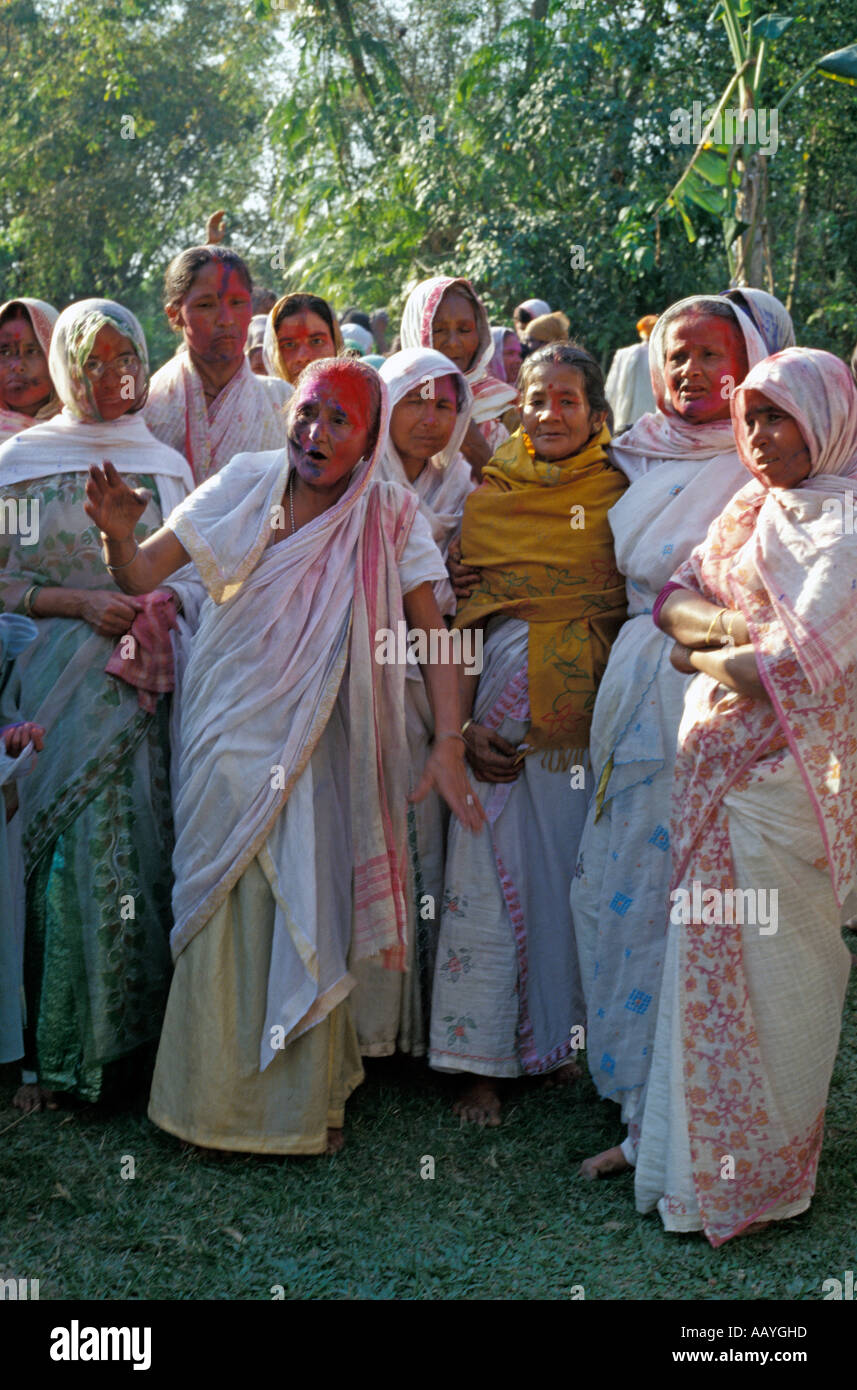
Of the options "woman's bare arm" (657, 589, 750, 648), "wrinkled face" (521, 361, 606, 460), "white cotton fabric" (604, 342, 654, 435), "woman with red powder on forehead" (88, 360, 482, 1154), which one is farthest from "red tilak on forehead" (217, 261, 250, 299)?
"white cotton fabric" (604, 342, 654, 435)

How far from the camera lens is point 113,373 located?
4090 millimetres

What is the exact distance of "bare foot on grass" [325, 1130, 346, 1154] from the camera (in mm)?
3682

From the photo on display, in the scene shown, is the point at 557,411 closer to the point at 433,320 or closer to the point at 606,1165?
the point at 433,320

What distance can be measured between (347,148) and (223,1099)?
14.4 meters

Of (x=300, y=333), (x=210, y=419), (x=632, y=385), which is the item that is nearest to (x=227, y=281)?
(x=210, y=419)

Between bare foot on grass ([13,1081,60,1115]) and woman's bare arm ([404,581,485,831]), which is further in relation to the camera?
bare foot on grass ([13,1081,60,1115])

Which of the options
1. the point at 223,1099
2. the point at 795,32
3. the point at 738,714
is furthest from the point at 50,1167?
the point at 795,32

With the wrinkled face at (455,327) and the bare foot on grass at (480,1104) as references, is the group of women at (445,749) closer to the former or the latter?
the bare foot on grass at (480,1104)

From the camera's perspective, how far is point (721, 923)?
127 inches

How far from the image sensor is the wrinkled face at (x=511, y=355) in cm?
773

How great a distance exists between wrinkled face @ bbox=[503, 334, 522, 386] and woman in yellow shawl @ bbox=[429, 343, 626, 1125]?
370cm

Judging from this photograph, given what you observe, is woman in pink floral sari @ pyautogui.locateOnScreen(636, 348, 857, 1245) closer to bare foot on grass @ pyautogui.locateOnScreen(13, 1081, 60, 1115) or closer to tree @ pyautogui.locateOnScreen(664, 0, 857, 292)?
bare foot on grass @ pyautogui.locateOnScreen(13, 1081, 60, 1115)

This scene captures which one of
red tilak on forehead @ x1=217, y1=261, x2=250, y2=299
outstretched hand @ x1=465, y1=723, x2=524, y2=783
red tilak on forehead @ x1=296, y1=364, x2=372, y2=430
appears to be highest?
red tilak on forehead @ x1=217, y1=261, x2=250, y2=299

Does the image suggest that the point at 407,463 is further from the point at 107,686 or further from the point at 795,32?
the point at 795,32
